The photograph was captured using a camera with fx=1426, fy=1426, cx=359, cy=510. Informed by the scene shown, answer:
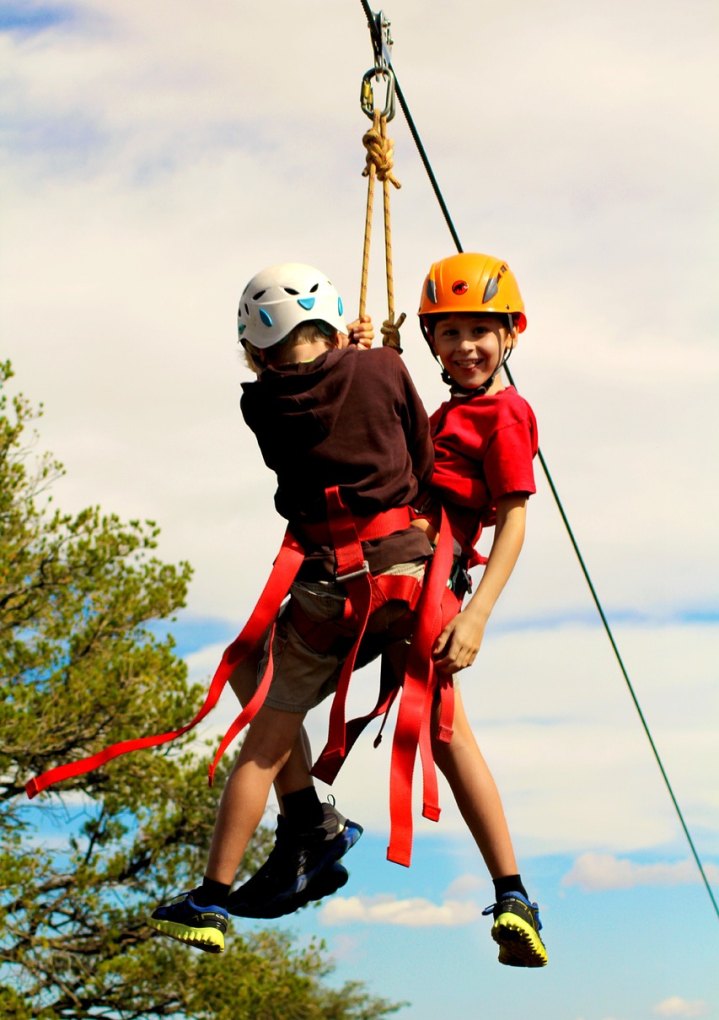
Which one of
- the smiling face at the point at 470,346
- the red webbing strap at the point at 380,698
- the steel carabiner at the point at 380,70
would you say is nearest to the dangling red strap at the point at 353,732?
the red webbing strap at the point at 380,698

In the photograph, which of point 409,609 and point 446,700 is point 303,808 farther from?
point 409,609

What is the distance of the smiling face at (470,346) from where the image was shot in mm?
3926

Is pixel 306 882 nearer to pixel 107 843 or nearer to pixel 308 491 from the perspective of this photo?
pixel 308 491

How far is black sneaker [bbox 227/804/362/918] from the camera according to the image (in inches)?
156

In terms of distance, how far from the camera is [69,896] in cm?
1277

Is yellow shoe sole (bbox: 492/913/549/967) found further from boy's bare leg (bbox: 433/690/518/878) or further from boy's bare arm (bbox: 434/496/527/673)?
boy's bare arm (bbox: 434/496/527/673)

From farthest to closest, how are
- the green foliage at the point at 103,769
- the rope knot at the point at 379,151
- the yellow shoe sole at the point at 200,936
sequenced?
the green foliage at the point at 103,769 → the rope knot at the point at 379,151 → the yellow shoe sole at the point at 200,936

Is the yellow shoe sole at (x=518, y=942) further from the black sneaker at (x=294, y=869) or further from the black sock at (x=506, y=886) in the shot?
the black sneaker at (x=294, y=869)

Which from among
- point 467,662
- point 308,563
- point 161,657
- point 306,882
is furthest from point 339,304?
point 161,657

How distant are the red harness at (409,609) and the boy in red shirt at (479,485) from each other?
6 centimetres

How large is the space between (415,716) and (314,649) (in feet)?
1.10

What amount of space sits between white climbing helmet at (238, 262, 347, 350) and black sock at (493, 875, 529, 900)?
4.95 feet

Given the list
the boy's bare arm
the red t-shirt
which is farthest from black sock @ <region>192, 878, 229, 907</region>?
the red t-shirt

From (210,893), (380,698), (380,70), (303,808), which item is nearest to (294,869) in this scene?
(303,808)
